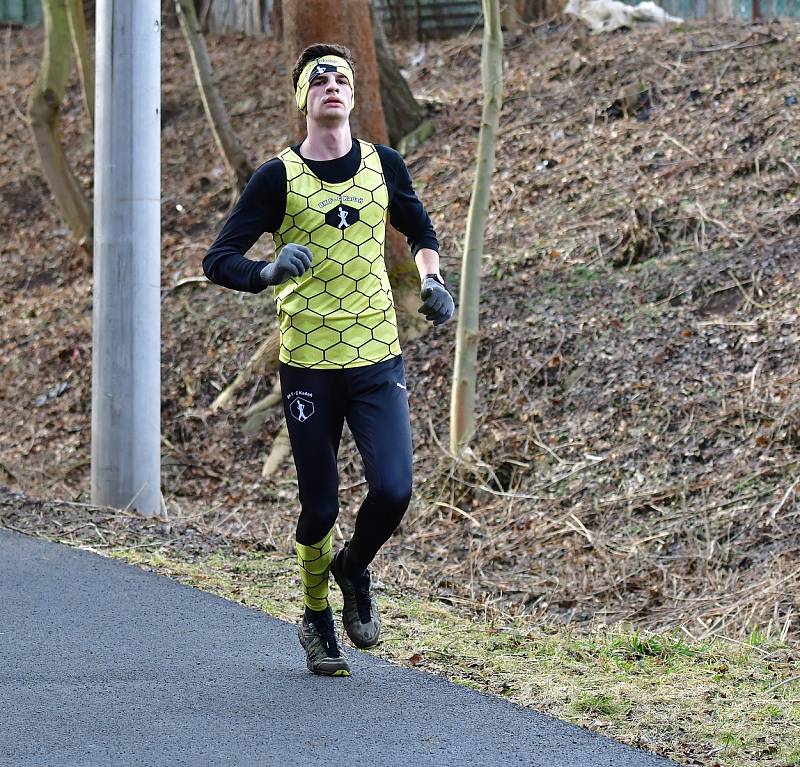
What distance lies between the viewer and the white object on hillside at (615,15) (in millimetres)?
18969

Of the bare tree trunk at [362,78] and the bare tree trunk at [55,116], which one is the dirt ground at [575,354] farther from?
the bare tree trunk at [55,116]

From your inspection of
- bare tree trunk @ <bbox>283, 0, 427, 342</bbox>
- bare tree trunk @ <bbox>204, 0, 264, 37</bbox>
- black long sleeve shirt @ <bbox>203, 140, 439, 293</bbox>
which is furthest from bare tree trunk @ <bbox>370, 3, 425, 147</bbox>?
black long sleeve shirt @ <bbox>203, 140, 439, 293</bbox>

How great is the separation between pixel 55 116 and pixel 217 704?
1447 cm

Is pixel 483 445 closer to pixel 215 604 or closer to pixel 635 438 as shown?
pixel 635 438

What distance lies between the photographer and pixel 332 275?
5.46 meters

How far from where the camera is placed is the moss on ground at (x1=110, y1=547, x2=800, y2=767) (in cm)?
509

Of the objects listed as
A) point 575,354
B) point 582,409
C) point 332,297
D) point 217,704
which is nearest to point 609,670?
point 217,704

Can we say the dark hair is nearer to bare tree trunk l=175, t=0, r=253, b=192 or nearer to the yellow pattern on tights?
the yellow pattern on tights

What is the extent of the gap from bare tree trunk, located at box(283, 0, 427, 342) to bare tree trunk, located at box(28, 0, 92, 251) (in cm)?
606

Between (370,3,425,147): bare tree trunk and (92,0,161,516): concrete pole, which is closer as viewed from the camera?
(92,0,161,516): concrete pole

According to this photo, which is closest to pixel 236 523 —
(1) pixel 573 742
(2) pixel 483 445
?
(2) pixel 483 445

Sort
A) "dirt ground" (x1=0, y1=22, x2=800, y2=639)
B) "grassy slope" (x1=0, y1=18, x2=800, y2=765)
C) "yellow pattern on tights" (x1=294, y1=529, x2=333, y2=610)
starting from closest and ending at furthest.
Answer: "yellow pattern on tights" (x1=294, y1=529, x2=333, y2=610) < "grassy slope" (x1=0, y1=18, x2=800, y2=765) < "dirt ground" (x1=0, y1=22, x2=800, y2=639)

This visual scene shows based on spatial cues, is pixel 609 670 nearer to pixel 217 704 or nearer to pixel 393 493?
pixel 393 493

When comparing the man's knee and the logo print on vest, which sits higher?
the logo print on vest
